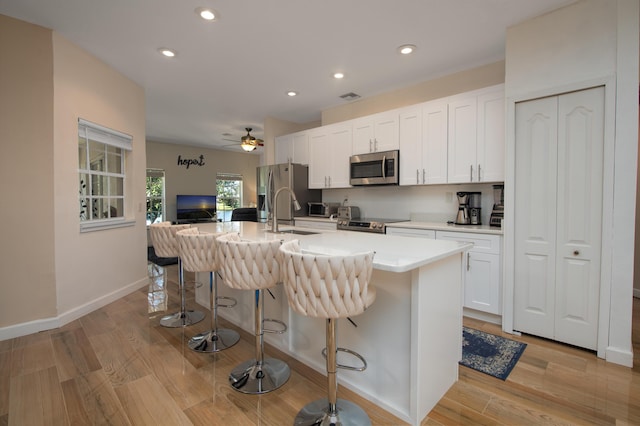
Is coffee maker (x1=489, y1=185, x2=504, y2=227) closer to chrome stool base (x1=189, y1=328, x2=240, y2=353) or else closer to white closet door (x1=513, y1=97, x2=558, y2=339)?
white closet door (x1=513, y1=97, x2=558, y2=339)

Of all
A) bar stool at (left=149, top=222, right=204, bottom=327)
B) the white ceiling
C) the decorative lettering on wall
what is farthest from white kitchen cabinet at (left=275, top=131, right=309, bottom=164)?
the decorative lettering on wall

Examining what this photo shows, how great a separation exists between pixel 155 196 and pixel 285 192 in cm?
461

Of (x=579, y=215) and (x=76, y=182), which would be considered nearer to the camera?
(x=579, y=215)

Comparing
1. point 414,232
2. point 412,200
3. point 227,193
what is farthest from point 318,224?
point 227,193

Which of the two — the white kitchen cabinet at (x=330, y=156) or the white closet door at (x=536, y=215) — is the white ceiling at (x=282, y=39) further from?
the white closet door at (x=536, y=215)

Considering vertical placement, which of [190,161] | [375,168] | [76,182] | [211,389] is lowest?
[211,389]

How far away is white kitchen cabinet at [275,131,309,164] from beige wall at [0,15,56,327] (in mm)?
3185

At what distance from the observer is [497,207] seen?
124 inches

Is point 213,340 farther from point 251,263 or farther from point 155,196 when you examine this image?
point 155,196

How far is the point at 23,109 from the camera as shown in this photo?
262 centimetres

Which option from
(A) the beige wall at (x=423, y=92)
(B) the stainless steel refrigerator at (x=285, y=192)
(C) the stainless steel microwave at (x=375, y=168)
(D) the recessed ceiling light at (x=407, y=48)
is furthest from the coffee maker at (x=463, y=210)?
(B) the stainless steel refrigerator at (x=285, y=192)

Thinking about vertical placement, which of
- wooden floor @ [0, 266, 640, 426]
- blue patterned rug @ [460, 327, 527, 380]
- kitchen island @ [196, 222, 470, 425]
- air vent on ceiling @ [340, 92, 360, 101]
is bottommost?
wooden floor @ [0, 266, 640, 426]

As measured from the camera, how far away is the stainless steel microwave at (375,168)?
386 centimetres

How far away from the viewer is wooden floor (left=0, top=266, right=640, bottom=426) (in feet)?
5.41
